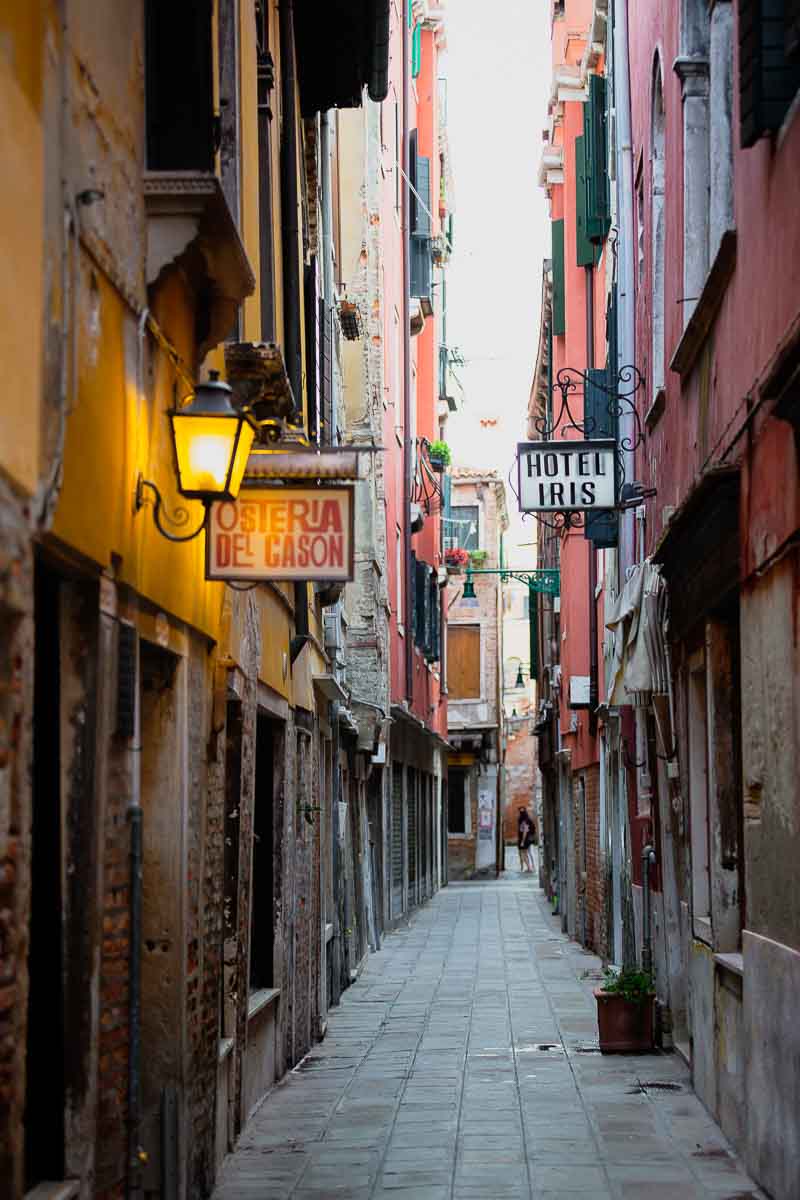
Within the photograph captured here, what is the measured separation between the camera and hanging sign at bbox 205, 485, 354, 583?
7.50 m

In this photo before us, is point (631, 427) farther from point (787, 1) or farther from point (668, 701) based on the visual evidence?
point (787, 1)

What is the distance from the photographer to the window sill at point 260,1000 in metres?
10.4

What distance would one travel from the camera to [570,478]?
1404 centimetres

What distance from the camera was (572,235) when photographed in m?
25.5

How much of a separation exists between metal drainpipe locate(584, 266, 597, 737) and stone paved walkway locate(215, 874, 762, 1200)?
172 inches

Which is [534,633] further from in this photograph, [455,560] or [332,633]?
[332,633]

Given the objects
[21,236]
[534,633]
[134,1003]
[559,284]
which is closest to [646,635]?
[134,1003]

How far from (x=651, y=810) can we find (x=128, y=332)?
8299 millimetres

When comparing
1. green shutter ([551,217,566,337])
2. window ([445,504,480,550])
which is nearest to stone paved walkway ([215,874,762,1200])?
green shutter ([551,217,566,337])

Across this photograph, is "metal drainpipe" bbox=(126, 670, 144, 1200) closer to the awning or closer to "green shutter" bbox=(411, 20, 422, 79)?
the awning

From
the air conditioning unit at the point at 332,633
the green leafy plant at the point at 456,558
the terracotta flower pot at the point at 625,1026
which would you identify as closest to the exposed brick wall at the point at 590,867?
the air conditioning unit at the point at 332,633

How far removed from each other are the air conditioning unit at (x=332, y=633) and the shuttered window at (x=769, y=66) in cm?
1086

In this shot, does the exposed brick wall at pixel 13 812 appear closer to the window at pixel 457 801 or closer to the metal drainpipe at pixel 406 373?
the metal drainpipe at pixel 406 373

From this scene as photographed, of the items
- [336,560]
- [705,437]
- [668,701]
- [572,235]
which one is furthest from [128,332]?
[572,235]
